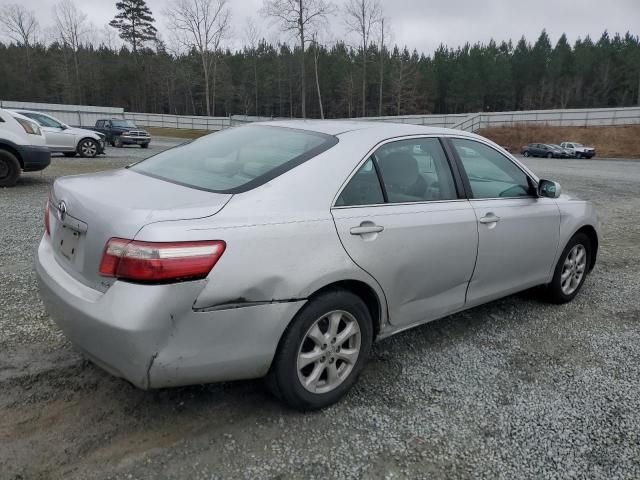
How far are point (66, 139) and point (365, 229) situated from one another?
54.6 ft

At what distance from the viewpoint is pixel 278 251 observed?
2.28m

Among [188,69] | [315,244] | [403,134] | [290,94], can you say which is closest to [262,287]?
[315,244]

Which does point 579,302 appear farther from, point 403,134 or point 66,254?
point 66,254

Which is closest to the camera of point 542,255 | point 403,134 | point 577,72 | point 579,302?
point 403,134

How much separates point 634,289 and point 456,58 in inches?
3413

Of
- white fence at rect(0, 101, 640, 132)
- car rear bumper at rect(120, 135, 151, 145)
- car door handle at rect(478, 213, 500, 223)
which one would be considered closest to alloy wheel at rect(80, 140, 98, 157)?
car rear bumper at rect(120, 135, 151, 145)

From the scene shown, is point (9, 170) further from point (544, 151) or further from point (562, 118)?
point (562, 118)

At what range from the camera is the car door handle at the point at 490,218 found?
11.0 ft

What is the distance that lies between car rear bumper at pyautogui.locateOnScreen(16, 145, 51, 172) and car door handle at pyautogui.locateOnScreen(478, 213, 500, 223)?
30.3 feet

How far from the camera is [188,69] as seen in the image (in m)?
67.8

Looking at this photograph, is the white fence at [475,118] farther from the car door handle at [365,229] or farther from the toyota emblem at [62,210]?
the car door handle at [365,229]

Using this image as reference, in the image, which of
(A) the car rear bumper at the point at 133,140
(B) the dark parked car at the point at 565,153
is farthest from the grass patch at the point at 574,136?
(A) the car rear bumper at the point at 133,140

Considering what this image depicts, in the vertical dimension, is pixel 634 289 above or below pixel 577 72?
below

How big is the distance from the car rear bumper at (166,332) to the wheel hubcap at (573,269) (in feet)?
10.1
